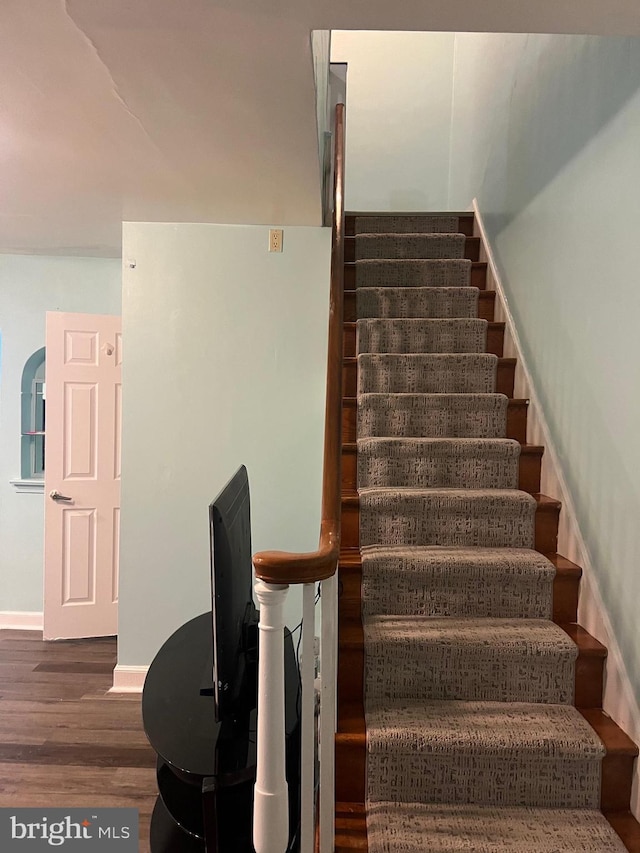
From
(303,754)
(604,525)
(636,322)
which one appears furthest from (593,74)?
(303,754)

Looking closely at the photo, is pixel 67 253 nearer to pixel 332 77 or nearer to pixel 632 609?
pixel 332 77

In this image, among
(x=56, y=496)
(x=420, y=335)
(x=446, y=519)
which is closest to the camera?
(x=446, y=519)

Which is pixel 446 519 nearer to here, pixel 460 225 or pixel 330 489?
pixel 330 489

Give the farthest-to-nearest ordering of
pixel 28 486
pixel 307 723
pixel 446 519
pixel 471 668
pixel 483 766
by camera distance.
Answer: pixel 28 486 < pixel 446 519 < pixel 471 668 < pixel 483 766 < pixel 307 723

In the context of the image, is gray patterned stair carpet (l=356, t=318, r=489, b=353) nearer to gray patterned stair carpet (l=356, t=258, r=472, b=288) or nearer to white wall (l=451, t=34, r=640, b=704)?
white wall (l=451, t=34, r=640, b=704)

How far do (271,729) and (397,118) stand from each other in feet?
14.9

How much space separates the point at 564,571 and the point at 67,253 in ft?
11.4

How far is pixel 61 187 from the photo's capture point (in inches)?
96.7

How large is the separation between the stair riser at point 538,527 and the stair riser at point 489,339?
1006 mm

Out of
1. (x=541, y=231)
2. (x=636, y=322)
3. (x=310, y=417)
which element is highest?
(x=541, y=231)

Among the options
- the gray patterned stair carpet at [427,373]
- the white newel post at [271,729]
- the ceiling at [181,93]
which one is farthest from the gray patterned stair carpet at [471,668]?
the ceiling at [181,93]

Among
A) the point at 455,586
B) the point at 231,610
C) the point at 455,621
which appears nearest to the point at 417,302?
the point at 455,586

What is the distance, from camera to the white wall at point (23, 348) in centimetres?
373

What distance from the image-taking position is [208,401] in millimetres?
2963
